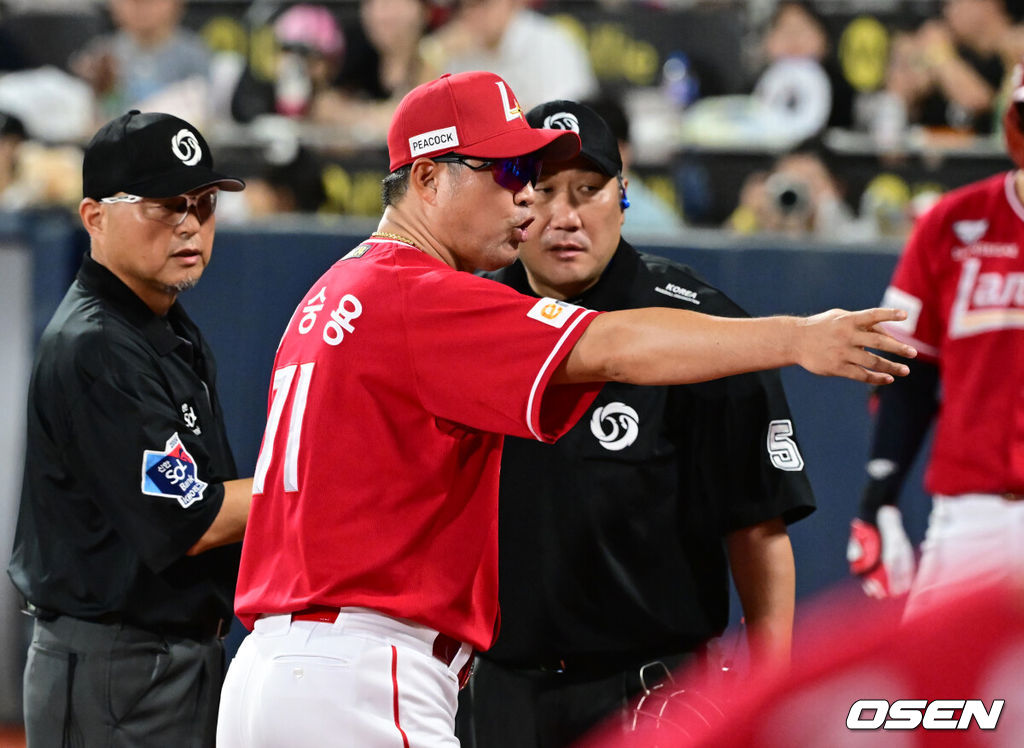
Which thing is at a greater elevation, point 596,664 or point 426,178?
point 426,178

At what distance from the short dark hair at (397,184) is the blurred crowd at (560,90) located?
354 cm

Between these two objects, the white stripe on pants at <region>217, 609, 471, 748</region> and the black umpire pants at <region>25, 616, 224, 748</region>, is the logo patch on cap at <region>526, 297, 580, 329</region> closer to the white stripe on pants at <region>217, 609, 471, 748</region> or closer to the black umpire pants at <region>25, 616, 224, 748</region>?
the white stripe on pants at <region>217, 609, 471, 748</region>

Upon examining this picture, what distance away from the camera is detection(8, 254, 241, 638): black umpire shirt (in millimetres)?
2994

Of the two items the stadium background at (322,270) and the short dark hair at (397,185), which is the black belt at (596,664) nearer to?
the short dark hair at (397,185)

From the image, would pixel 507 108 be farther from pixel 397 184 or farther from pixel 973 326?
pixel 973 326

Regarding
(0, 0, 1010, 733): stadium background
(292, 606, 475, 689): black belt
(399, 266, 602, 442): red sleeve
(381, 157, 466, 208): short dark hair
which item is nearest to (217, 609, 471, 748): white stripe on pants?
(292, 606, 475, 689): black belt

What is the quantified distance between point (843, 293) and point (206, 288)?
89.7 inches

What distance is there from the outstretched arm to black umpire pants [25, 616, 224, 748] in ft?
4.24

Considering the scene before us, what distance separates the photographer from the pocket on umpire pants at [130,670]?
3.04 metres

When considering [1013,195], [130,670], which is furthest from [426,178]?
[1013,195]

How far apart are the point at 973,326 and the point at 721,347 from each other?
2.14 meters

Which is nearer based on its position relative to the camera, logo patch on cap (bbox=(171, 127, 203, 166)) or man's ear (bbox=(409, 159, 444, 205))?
man's ear (bbox=(409, 159, 444, 205))

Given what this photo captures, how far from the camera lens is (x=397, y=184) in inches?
A: 103

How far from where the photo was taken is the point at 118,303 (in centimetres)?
316
